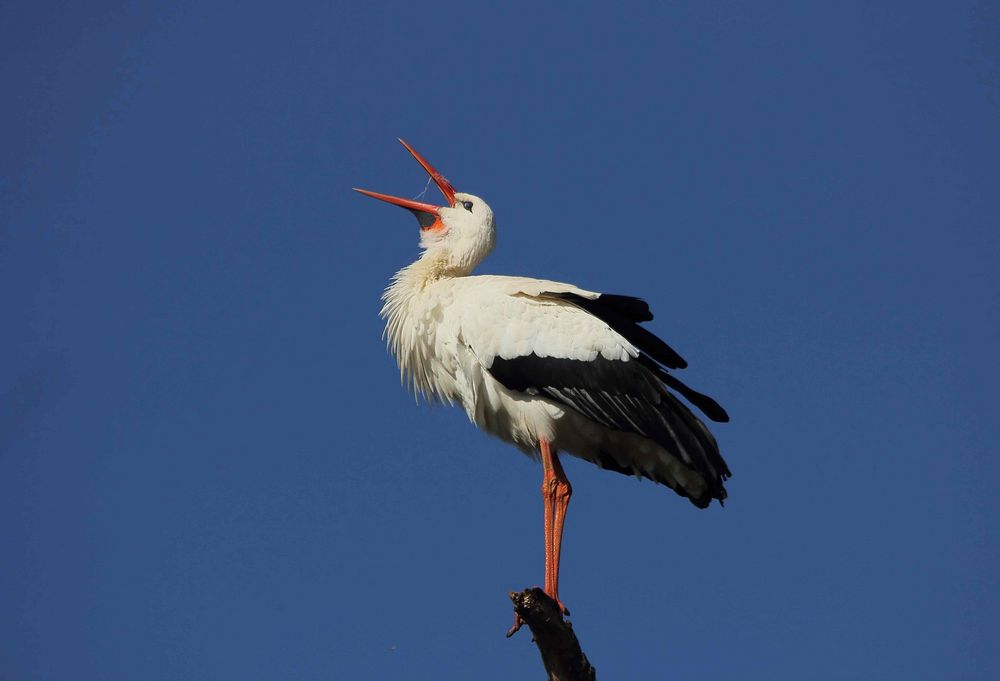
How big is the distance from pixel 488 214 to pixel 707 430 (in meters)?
2.38

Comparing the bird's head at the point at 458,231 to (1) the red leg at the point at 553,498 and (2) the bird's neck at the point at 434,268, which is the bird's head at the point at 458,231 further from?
(1) the red leg at the point at 553,498

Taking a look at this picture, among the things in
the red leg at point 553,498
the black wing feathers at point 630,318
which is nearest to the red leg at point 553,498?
the red leg at point 553,498

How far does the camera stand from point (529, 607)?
6977mm

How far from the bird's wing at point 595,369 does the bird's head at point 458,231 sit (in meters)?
0.96

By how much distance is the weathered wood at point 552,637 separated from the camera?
22.9 feet

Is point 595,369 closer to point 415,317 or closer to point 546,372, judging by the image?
point 546,372

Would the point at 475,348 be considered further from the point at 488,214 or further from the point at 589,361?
the point at 488,214

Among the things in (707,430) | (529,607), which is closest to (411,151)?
(707,430)

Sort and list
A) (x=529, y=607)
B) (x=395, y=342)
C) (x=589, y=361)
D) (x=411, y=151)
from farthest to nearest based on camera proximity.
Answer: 1. (x=411, y=151)
2. (x=395, y=342)
3. (x=589, y=361)
4. (x=529, y=607)

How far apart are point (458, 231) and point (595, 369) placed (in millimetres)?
1812

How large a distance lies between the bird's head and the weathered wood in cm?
337

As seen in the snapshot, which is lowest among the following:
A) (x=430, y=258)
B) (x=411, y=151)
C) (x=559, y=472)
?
(x=559, y=472)

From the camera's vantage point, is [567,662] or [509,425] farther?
[509,425]

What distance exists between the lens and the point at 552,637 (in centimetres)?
712
